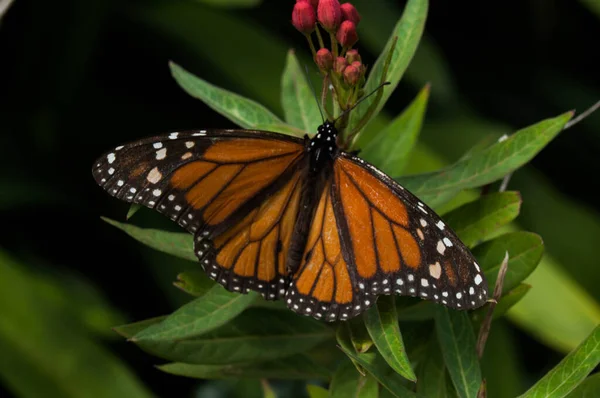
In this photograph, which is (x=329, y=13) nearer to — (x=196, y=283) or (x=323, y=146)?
(x=323, y=146)

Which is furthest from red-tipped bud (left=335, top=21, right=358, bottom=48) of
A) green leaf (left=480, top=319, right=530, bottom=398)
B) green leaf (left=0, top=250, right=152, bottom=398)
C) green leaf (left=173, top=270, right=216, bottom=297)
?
green leaf (left=0, top=250, right=152, bottom=398)

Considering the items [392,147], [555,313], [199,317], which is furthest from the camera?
[555,313]

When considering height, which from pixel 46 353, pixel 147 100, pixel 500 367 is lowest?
pixel 46 353

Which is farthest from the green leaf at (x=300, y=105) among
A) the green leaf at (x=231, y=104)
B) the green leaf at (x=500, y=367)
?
the green leaf at (x=500, y=367)

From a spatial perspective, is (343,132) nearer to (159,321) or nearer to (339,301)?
(339,301)

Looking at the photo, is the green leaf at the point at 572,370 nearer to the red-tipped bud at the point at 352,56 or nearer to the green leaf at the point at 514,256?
the green leaf at the point at 514,256

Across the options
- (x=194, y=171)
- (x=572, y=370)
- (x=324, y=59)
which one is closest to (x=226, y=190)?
(x=194, y=171)
